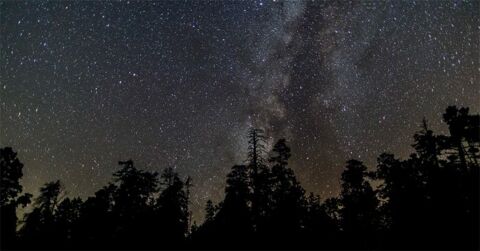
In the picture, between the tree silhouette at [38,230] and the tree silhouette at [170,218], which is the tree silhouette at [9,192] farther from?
the tree silhouette at [170,218]

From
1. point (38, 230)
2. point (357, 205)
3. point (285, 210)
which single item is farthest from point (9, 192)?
point (357, 205)

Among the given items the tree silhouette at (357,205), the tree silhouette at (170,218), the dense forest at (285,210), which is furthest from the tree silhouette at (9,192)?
the tree silhouette at (357,205)

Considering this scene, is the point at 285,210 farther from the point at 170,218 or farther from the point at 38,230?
the point at 38,230

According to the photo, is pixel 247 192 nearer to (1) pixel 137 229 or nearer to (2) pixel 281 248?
(2) pixel 281 248

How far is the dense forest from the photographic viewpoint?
26.0 m

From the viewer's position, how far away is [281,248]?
1091 inches

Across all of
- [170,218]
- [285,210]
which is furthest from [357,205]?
[170,218]

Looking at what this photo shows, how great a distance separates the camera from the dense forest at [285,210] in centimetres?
2603

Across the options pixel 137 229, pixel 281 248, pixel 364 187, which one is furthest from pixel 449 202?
pixel 137 229

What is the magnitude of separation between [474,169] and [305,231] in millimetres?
15552

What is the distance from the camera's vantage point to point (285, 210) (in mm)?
29578

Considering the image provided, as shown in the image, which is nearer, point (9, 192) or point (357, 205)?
point (9, 192)

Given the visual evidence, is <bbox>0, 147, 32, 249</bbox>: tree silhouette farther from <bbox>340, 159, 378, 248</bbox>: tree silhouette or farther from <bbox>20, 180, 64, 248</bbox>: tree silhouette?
<bbox>340, 159, 378, 248</bbox>: tree silhouette

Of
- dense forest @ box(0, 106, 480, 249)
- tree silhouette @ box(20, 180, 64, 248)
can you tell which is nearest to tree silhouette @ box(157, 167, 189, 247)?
dense forest @ box(0, 106, 480, 249)
